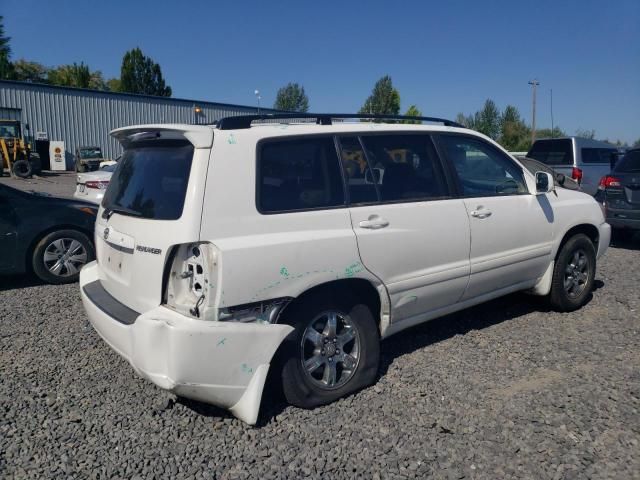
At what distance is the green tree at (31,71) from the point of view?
204 ft

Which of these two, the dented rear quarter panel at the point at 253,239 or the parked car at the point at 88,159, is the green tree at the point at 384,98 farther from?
the dented rear quarter panel at the point at 253,239

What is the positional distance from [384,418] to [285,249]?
1.19 m

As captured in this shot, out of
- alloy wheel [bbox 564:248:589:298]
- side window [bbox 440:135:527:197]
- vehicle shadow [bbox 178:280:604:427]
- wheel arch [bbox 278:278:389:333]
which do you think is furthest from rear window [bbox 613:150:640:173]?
wheel arch [bbox 278:278:389:333]

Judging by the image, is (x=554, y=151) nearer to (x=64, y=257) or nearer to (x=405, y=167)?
(x=405, y=167)

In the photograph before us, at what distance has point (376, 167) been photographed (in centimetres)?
370

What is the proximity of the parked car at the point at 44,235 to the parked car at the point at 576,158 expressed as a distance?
32.3ft

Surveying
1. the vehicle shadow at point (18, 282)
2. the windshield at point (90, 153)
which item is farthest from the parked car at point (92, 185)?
the windshield at point (90, 153)

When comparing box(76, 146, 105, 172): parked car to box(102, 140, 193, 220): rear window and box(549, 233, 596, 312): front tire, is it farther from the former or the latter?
box(549, 233, 596, 312): front tire

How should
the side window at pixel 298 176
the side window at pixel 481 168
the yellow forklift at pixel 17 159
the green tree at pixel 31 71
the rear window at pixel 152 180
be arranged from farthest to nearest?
the green tree at pixel 31 71 → the yellow forklift at pixel 17 159 → the side window at pixel 481 168 → the side window at pixel 298 176 → the rear window at pixel 152 180

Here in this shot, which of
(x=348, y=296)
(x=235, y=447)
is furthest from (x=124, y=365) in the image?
(x=348, y=296)

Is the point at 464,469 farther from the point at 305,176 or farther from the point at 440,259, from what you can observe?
the point at 305,176

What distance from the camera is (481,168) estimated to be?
4.49 meters

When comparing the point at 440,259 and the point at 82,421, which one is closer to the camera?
the point at 82,421

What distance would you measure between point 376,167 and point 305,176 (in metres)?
0.61
